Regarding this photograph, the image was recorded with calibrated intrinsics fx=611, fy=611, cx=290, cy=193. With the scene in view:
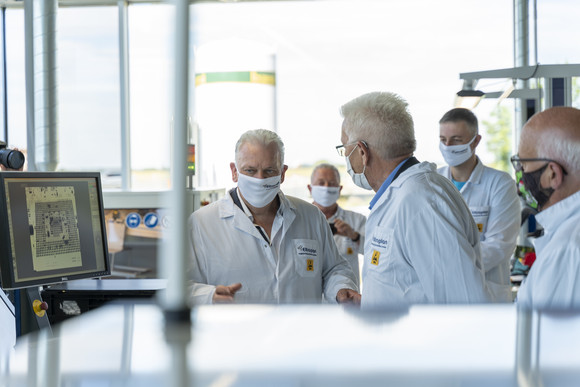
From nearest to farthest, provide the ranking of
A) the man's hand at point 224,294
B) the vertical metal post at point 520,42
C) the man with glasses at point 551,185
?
the man with glasses at point 551,185
the man's hand at point 224,294
the vertical metal post at point 520,42

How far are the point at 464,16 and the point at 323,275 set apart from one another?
6884mm

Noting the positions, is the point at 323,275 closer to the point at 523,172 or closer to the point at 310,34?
the point at 523,172

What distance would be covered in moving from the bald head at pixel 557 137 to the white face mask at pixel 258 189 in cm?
123

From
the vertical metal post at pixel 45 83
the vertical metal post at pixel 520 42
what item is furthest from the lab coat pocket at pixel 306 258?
the vertical metal post at pixel 520 42

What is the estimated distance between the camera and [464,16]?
8.66m

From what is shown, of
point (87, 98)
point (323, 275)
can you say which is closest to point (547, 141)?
point (323, 275)

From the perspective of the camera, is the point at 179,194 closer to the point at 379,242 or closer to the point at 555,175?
the point at 555,175

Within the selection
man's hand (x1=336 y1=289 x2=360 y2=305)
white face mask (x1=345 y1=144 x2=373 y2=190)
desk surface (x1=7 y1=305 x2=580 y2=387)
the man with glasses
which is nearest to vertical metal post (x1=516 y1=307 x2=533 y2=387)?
desk surface (x1=7 y1=305 x2=580 y2=387)

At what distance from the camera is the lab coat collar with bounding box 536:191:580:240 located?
5.58ft

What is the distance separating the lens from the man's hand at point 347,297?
8.13ft

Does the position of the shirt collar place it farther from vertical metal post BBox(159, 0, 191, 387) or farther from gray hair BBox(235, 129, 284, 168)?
A: vertical metal post BBox(159, 0, 191, 387)

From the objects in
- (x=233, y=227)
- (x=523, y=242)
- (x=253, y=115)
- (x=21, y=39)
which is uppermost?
(x=21, y=39)

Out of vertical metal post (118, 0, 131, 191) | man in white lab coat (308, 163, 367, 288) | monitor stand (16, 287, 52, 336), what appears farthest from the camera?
vertical metal post (118, 0, 131, 191)

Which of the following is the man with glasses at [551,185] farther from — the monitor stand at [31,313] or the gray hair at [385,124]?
the monitor stand at [31,313]
